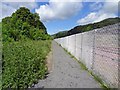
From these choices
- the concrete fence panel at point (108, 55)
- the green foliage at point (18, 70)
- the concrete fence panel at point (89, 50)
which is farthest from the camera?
the concrete fence panel at point (89, 50)

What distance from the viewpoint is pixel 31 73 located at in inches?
211

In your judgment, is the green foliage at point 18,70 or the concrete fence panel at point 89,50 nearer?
the green foliage at point 18,70

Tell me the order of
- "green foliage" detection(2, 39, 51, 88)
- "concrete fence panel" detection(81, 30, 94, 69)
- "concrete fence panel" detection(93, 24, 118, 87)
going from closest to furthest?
"concrete fence panel" detection(93, 24, 118, 87) < "green foliage" detection(2, 39, 51, 88) < "concrete fence panel" detection(81, 30, 94, 69)

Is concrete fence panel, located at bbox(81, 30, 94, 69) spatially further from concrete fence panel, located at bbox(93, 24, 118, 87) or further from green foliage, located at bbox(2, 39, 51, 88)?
green foliage, located at bbox(2, 39, 51, 88)

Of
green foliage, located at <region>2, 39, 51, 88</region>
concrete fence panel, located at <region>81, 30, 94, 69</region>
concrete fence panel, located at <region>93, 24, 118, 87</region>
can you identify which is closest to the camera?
concrete fence panel, located at <region>93, 24, 118, 87</region>

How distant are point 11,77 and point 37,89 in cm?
73

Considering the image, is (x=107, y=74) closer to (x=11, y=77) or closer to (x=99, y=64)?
(x=99, y=64)

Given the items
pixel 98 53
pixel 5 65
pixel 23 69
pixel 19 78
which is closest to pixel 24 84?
pixel 19 78

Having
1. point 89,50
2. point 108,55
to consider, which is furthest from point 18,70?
point 89,50

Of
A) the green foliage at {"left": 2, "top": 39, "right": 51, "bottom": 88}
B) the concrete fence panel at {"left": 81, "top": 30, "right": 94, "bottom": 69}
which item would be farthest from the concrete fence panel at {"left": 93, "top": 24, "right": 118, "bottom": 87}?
the green foliage at {"left": 2, "top": 39, "right": 51, "bottom": 88}

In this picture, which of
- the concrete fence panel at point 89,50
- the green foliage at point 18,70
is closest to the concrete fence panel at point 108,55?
the concrete fence panel at point 89,50

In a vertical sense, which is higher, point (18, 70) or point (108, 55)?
point (108, 55)

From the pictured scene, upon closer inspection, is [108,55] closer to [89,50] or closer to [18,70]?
[18,70]

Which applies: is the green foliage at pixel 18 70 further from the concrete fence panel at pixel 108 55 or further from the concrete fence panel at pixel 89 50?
the concrete fence panel at pixel 89 50
